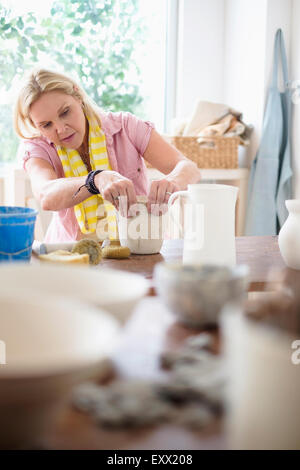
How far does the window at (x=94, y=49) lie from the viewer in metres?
3.05

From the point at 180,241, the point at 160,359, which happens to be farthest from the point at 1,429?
the point at 180,241

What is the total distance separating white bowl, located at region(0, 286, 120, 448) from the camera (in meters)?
0.42

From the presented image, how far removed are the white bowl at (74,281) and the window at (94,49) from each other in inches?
94.3

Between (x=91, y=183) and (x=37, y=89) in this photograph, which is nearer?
(x=91, y=183)

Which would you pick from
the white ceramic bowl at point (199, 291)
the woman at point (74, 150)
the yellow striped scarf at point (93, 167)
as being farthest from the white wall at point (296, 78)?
the white ceramic bowl at point (199, 291)

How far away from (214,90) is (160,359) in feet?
9.97

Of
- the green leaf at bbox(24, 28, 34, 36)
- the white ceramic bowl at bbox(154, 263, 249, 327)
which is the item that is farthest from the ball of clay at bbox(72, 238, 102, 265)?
the green leaf at bbox(24, 28, 34, 36)

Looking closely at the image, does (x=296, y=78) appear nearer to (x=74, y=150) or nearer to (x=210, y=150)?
(x=210, y=150)

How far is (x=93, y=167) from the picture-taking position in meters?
1.93

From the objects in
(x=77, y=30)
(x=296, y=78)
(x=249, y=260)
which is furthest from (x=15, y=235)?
(x=77, y=30)

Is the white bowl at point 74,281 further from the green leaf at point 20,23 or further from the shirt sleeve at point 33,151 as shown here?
the green leaf at point 20,23

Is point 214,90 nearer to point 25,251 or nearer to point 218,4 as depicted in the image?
point 218,4

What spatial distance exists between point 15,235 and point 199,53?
2.61 m

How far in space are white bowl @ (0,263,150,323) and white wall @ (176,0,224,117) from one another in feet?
9.08
